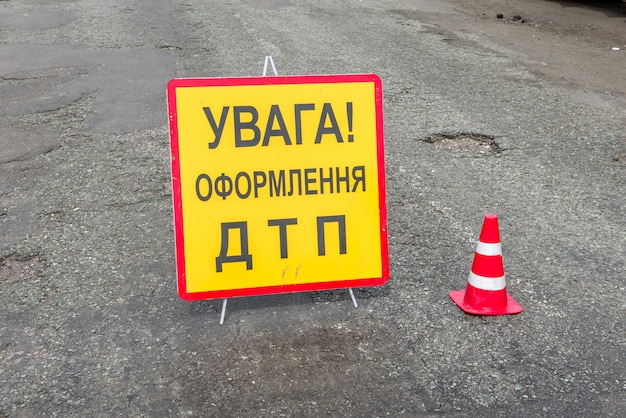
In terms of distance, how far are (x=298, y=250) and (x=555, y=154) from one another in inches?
147

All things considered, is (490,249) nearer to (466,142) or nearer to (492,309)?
(492,309)

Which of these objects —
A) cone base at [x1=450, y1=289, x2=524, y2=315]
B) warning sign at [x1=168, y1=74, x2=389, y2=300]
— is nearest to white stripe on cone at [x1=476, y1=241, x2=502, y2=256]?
cone base at [x1=450, y1=289, x2=524, y2=315]

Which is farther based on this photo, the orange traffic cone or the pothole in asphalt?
the pothole in asphalt

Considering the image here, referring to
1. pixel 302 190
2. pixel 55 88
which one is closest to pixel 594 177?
pixel 302 190

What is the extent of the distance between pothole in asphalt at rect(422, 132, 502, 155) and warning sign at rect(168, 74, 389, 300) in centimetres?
302

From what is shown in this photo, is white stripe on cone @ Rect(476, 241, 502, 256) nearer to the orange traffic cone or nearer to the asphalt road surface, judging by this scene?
the orange traffic cone

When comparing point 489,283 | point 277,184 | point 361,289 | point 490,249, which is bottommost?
point 361,289

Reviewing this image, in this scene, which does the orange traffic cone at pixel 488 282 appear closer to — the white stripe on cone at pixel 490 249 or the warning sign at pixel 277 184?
the white stripe on cone at pixel 490 249

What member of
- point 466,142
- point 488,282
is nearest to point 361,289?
point 488,282

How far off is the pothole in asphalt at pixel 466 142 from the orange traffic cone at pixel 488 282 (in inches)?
115

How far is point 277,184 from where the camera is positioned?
4438 mm

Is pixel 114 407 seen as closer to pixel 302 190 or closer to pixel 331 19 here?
pixel 302 190

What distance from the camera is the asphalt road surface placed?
3.74 m

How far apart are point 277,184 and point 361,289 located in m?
0.88
